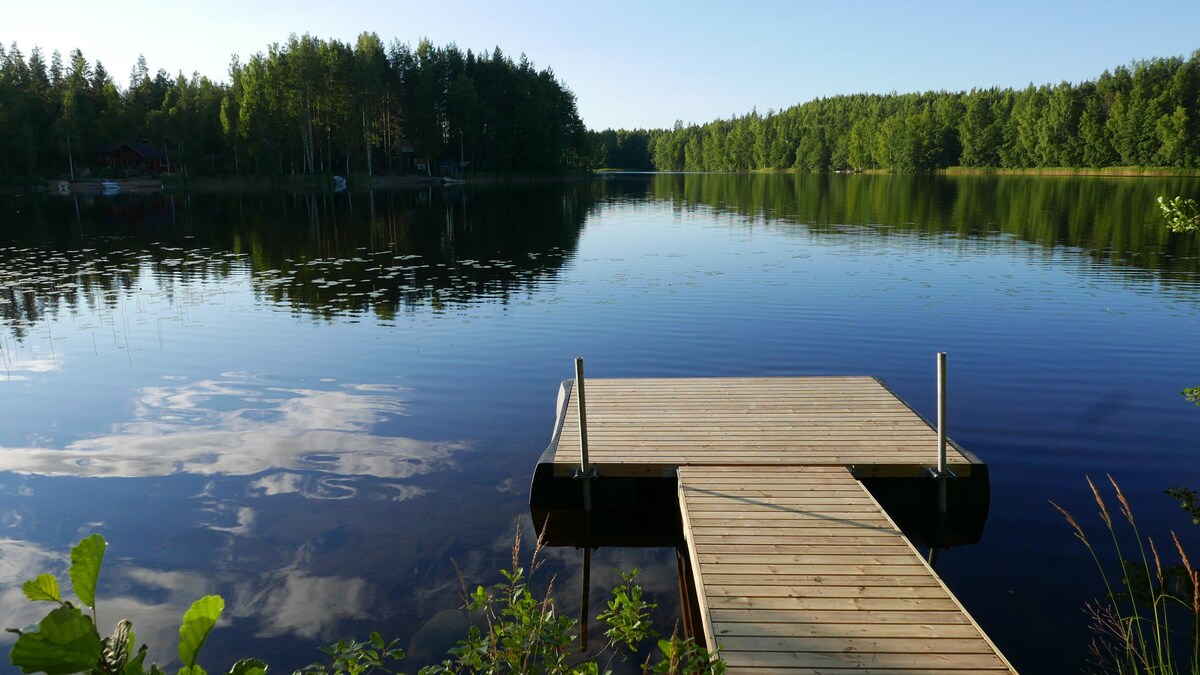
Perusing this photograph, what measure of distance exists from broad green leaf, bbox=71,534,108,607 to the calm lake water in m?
6.07

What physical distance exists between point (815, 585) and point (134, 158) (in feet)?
385

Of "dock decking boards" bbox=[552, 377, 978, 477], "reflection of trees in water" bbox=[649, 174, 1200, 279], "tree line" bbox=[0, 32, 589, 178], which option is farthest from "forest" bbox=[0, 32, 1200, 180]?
"dock decking boards" bbox=[552, 377, 978, 477]

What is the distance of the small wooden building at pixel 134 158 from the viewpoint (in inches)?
3910

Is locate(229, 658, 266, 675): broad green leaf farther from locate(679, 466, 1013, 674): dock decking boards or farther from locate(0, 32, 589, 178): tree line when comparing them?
locate(0, 32, 589, 178): tree line

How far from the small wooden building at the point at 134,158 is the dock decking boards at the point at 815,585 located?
110 m

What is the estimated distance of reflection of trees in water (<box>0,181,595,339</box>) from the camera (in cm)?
2489

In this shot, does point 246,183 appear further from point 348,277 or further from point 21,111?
point 348,277

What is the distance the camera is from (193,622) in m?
1.67

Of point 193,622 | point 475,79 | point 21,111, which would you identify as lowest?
point 193,622

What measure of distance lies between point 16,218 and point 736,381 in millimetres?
57465

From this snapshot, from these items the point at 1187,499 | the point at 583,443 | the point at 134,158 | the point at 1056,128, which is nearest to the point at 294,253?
the point at 583,443

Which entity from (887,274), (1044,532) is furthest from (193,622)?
(887,274)

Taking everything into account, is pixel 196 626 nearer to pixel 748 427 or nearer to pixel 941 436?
pixel 941 436

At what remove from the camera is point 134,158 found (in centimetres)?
10200
